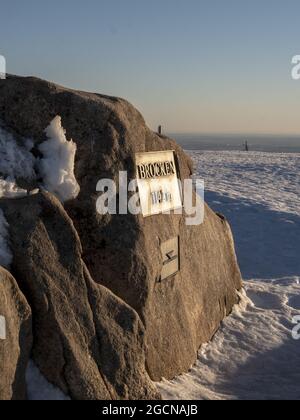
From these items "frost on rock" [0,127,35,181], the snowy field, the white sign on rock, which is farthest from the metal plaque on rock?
"frost on rock" [0,127,35,181]

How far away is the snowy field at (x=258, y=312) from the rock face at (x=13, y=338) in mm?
1373

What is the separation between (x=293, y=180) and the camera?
18125mm

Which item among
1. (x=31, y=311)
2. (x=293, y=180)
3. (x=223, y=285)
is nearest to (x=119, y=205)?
(x=31, y=311)

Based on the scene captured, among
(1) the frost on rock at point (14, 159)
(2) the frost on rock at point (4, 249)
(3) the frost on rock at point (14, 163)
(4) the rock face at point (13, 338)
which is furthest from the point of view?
(1) the frost on rock at point (14, 159)

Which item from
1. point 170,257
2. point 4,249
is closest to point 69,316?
point 4,249

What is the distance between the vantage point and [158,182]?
555 centimetres

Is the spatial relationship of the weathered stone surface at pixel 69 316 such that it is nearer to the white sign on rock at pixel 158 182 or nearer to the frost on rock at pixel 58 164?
the frost on rock at pixel 58 164

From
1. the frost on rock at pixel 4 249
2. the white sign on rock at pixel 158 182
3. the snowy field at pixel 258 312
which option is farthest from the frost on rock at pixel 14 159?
the snowy field at pixel 258 312

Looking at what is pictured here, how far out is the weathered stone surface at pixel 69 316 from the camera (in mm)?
3621

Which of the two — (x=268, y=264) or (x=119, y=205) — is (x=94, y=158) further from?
(x=268, y=264)

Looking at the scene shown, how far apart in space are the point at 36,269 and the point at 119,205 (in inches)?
52.4

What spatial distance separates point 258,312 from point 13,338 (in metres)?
4.26

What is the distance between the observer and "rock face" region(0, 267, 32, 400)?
332 cm
